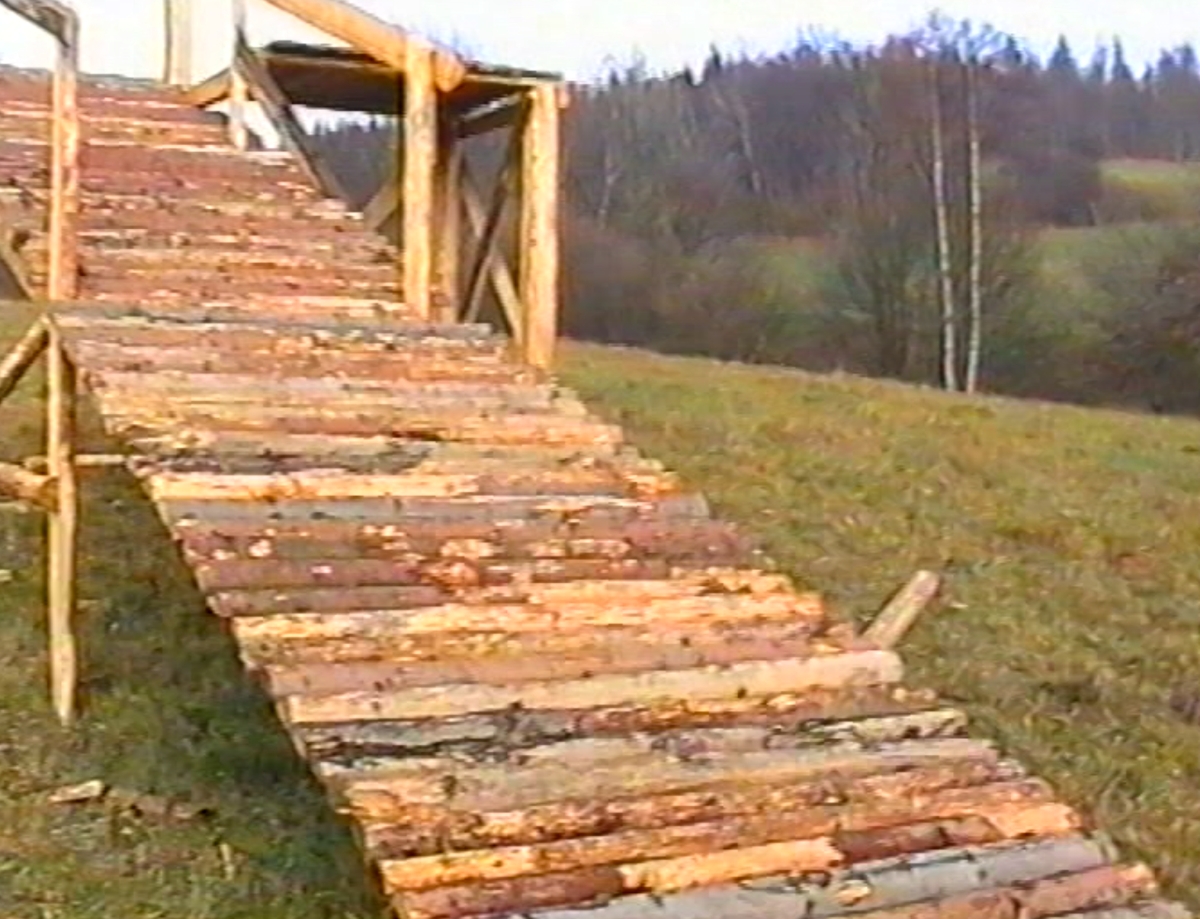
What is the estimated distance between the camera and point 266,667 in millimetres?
4426

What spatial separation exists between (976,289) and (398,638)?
29573 mm

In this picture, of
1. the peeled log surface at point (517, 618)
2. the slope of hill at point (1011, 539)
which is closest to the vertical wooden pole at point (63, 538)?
the peeled log surface at point (517, 618)

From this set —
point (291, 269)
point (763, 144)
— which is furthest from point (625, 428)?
point (763, 144)

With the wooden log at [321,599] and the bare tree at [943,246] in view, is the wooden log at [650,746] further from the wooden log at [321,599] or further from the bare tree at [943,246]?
the bare tree at [943,246]

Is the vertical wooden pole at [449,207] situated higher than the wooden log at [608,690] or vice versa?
the vertical wooden pole at [449,207]

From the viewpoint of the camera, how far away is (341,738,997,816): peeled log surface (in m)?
4.14

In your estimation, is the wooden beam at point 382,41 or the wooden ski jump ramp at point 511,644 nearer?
the wooden ski jump ramp at point 511,644

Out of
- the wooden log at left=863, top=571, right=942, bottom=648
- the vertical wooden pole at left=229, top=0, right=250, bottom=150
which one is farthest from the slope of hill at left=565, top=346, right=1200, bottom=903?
the vertical wooden pole at left=229, top=0, right=250, bottom=150

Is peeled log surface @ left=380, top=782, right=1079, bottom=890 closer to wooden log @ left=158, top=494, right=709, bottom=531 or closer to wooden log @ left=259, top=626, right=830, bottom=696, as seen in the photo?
wooden log @ left=259, top=626, right=830, bottom=696

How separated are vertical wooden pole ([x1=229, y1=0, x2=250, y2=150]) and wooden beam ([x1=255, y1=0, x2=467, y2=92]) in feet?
3.21

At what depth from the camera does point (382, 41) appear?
739 centimetres

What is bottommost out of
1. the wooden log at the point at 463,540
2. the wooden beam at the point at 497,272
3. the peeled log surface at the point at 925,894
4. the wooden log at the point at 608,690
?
the peeled log surface at the point at 925,894

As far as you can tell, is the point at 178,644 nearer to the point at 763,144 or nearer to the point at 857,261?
the point at 857,261

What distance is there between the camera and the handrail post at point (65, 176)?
21.4 feet
